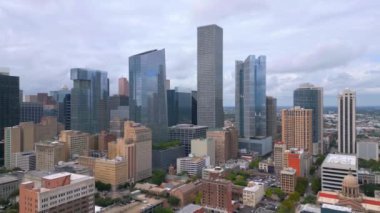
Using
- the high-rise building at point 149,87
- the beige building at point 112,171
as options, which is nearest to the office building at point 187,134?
the high-rise building at point 149,87

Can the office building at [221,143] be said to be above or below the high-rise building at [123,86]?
below

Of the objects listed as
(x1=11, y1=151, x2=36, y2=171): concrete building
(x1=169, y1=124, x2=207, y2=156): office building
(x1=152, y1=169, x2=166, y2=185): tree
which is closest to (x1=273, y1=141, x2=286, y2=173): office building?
(x1=169, y1=124, x2=207, y2=156): office building

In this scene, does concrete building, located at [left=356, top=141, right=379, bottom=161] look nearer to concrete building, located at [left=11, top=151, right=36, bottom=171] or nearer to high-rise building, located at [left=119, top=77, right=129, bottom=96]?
concrete building, located at [left=11, top=151, right=36, bottom=171]

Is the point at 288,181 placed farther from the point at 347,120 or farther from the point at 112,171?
the point at 347,120

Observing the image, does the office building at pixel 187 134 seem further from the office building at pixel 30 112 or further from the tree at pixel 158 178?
the office building at pixel 30 112

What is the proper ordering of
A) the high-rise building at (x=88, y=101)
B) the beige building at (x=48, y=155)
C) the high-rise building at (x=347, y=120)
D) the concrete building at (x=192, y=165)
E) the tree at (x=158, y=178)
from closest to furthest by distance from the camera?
the tree at (x=158, y=178), the beige building at (x=48, y=155), the concrete building at (x=192, y=165), the high-rise building at (x=347, y=120), the high-rise building at (x=88, y=101)

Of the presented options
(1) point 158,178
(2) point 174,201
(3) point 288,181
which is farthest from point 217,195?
(1) point 158,178
